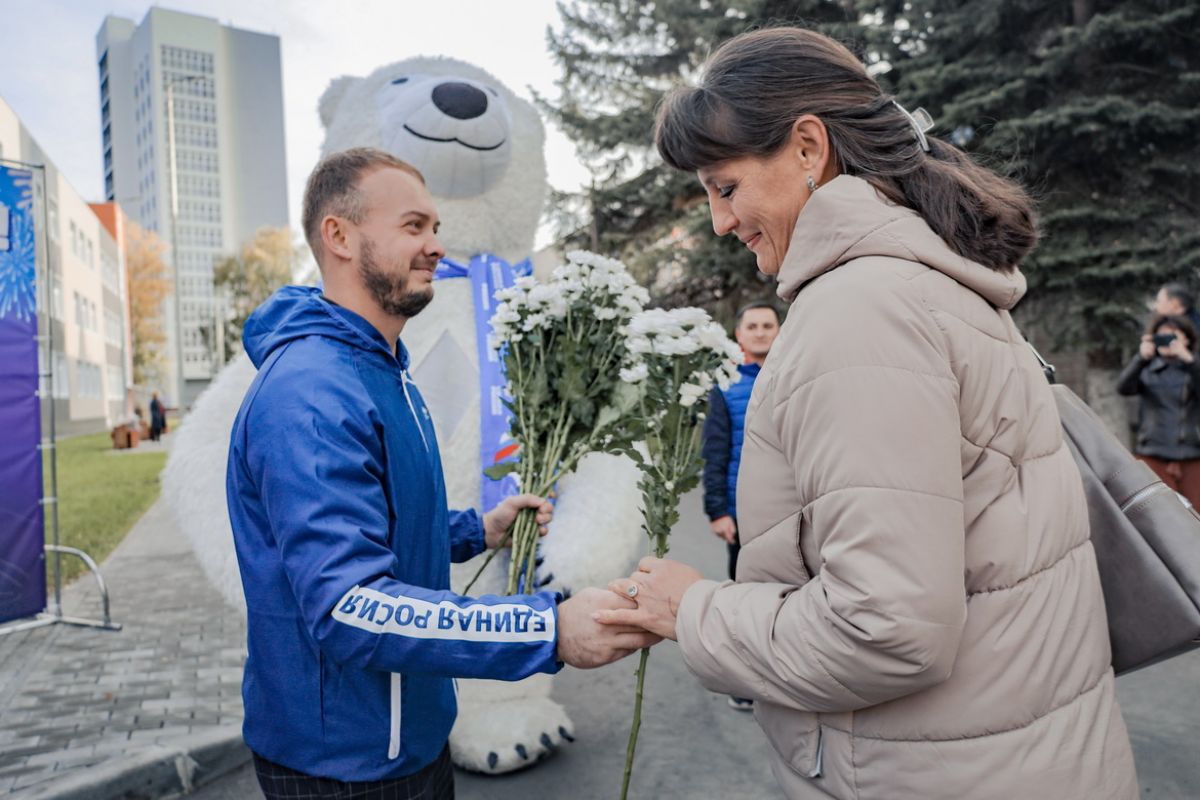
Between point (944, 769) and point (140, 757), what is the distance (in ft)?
10.9

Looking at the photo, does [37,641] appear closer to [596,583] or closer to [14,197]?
[14,197]

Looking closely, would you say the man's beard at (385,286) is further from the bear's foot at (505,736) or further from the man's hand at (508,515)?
the bear's foot at (505,736)

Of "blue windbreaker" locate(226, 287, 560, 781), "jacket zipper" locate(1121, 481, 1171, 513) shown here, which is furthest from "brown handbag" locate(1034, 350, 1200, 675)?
"blue windbreaker" locate(226, 287, 560, 781)

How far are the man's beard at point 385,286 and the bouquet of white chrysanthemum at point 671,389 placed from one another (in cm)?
52

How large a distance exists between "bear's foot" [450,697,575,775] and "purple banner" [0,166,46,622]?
321 cm

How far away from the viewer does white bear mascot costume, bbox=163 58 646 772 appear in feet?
11.0

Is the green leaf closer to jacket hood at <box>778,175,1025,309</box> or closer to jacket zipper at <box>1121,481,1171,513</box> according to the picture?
jacket hood at <box>778,175,1025,309</box>

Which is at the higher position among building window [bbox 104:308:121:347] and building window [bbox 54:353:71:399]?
building window [bbox 104:308:121:347]

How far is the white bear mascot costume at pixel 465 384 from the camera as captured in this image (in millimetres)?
3354

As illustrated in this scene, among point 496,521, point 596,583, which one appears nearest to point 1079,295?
point 596,583

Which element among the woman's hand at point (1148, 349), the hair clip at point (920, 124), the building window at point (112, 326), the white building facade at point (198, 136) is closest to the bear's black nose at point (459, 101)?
the hair clip at point (920, 124)

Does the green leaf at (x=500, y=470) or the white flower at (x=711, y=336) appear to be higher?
the white flower at (x=711, y=336)

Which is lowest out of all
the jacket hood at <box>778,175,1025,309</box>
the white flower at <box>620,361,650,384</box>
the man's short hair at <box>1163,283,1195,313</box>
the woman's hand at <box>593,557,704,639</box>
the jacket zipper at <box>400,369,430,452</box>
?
the woman's hand at <box>593,557,704,639</box>

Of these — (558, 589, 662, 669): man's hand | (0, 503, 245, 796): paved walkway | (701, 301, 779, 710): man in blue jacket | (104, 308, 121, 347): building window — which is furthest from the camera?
(104, 308, 121, 347): building window
